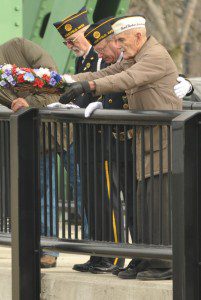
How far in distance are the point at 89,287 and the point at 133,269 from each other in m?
0.29

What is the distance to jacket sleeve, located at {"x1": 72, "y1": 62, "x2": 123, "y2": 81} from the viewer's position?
34.3ft

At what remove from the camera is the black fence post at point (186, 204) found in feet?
29.6

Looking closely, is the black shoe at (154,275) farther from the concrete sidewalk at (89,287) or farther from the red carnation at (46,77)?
the red carnation at (46,77)

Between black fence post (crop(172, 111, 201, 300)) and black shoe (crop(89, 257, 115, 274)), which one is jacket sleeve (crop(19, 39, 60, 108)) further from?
black fence post (crop(172, 111, 201, 300))

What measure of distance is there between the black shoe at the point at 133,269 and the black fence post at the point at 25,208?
0.52m

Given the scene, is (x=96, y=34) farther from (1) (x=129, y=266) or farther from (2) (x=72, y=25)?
(1) (x=129, y=266)

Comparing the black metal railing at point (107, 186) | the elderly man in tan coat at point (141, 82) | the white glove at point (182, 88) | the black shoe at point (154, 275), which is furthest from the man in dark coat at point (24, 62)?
the white glove at point (182, 88)

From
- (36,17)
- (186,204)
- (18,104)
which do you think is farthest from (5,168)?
(36,17)

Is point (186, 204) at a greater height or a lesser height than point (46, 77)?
lesser

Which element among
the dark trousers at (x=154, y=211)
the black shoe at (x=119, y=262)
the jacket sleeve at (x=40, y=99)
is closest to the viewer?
the dark trousers at (x=154, y=211)

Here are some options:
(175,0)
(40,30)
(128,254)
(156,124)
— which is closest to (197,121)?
(156,124)

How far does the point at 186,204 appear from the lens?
9031 mm

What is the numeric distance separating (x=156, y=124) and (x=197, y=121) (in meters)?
0.31

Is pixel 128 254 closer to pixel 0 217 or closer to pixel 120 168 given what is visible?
pixel 120 168
